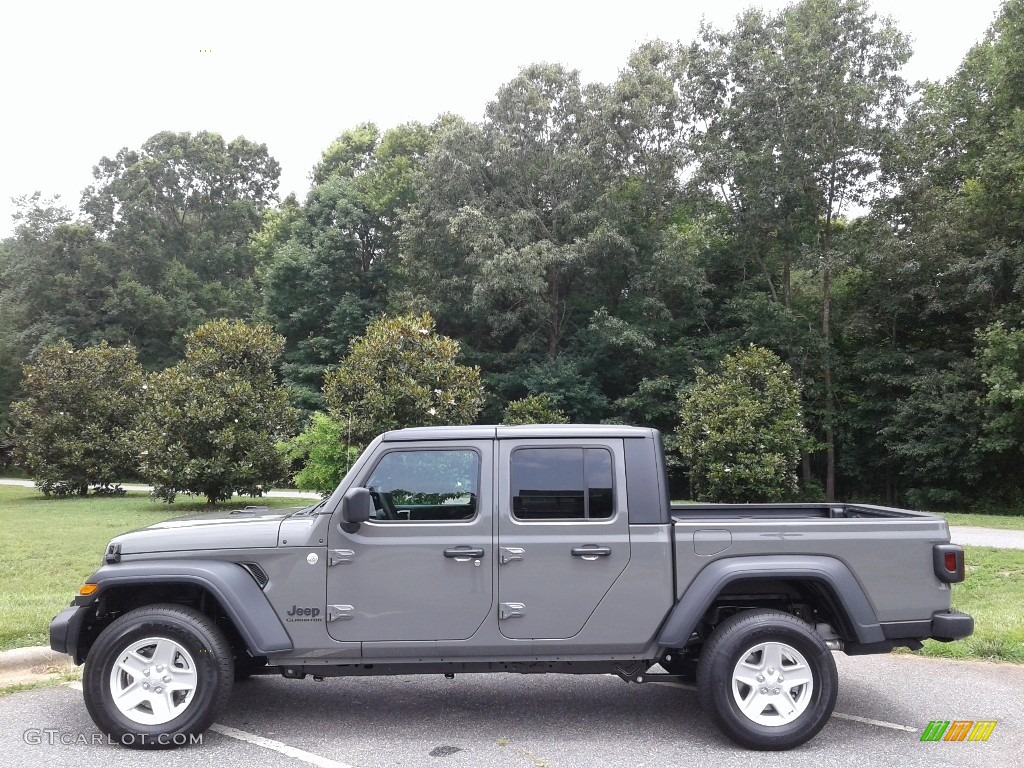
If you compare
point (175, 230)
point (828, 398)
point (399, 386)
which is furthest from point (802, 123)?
point (175, 230)

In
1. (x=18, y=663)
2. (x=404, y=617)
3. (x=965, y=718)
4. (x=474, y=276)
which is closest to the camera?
(x=404, y=617)

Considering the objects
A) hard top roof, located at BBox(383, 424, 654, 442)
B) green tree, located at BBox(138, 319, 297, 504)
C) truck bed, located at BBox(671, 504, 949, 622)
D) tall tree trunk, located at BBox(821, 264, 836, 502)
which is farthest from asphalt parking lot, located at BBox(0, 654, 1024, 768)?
tall tree trunk, located at BBox(821, 264, 836, 502)

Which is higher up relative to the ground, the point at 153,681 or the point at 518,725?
the point at 153,681

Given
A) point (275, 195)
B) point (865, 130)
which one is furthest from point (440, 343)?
point (275, 195)

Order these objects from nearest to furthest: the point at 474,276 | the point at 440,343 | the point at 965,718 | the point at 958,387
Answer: the point at 965,718
the point at 440,343
the point at 958,387
the point at 474,276

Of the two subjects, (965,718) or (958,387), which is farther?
(958,387)

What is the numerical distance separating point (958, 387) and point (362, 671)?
2710 centimetres

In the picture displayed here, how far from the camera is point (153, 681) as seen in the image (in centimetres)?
480

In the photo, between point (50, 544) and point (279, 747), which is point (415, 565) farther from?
point (50, 544)

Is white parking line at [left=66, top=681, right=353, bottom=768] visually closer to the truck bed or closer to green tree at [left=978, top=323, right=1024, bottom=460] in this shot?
the truck bed

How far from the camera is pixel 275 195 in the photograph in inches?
2261

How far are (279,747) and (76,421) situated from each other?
26683 millimetres

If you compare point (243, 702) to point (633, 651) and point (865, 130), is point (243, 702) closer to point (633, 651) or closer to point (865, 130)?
point (633, 651)

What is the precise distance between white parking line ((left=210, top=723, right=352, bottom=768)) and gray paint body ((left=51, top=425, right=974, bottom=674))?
1.56ft
